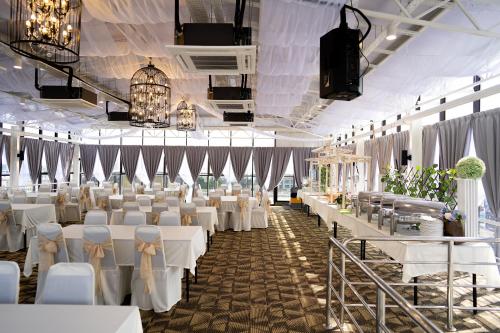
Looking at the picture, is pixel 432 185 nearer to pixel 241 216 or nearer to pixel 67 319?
pixel 241 216

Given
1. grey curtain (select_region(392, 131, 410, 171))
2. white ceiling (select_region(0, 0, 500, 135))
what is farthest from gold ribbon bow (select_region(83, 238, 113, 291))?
grey curtain (select_region(392, 131, 410, 171))

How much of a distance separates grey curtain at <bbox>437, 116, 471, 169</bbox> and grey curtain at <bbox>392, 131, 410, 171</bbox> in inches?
51.5

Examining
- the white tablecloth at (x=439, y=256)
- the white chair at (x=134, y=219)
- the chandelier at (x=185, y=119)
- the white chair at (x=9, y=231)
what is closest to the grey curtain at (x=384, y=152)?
the chandelier at (x=185, y=119)

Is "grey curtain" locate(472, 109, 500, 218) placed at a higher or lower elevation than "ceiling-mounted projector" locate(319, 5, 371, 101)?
lower

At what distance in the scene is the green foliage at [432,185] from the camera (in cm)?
505

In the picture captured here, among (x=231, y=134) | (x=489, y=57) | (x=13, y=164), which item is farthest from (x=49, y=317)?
(x=231, y=134)

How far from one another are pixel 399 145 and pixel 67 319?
7.79 metres

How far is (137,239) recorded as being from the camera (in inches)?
150

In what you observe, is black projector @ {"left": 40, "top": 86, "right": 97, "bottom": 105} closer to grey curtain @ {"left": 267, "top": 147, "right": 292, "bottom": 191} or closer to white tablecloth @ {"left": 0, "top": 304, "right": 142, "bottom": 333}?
white tablecloth @ {"left": 0, "top": 304, "right": 142, "bottom": 333}

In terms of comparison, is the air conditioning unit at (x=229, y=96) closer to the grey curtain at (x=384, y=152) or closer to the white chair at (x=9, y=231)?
the white chair at (x=9, y=231)

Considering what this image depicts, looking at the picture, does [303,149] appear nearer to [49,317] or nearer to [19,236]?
[19,236]

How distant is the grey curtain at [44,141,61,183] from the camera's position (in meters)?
13.4

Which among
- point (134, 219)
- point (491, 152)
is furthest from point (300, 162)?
point (134, 219)

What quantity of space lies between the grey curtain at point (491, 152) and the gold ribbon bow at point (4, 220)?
7710mm
